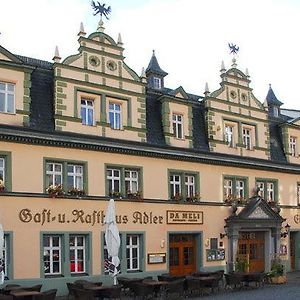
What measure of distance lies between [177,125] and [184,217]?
453cm

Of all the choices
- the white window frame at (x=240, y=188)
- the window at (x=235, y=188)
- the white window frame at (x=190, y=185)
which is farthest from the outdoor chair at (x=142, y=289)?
the white window frame at (x=240, y=188)

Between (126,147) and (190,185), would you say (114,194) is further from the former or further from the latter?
(190,185)

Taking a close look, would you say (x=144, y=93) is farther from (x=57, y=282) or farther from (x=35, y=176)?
(x=57, y=282)

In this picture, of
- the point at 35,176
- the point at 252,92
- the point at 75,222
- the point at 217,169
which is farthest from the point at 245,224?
the point at 35,176

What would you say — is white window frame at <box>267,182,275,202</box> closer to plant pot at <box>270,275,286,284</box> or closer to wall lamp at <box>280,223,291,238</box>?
wall lamp at <box>280,223,291,238</box>

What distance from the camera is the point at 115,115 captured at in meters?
24.2

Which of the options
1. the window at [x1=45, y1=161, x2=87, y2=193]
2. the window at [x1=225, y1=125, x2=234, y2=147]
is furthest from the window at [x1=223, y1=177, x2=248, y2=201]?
the window at [x1=45, y1=161, x2=87, y2=193]

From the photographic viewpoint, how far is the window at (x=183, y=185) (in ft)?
84.6

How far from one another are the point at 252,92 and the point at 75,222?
44.9ft

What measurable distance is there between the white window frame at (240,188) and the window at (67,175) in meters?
9.56

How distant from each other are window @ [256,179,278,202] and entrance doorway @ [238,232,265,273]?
83.5 inches

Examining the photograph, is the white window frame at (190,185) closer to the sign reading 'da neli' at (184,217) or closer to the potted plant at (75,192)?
the sign reading 'da neli' at (184,217)

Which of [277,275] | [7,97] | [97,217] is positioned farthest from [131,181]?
[277,275]

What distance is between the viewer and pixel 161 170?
83.3 feet
